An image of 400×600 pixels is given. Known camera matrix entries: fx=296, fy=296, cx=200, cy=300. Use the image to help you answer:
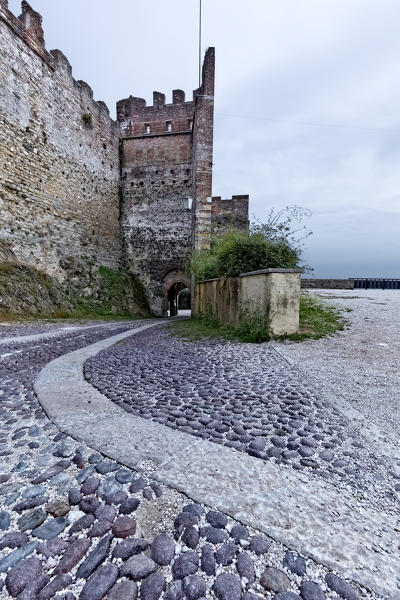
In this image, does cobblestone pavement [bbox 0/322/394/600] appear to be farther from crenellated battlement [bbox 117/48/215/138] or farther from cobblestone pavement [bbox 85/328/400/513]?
crenellated battlement [bbox 117/48/215/138]

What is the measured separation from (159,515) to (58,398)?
1557 millimetres

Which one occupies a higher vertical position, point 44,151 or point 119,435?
point 44,151

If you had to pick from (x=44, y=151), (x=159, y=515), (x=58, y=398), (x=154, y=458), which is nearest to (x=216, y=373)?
(x=58, y=398)

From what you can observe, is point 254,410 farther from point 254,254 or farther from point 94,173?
point 94,173

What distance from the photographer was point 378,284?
19016 mm

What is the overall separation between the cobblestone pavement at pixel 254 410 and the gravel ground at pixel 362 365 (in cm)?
22

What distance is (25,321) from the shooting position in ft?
26.2

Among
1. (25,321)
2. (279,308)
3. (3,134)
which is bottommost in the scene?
(25,321)

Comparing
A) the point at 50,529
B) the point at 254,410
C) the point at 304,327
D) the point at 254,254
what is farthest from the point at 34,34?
the point at 50,529

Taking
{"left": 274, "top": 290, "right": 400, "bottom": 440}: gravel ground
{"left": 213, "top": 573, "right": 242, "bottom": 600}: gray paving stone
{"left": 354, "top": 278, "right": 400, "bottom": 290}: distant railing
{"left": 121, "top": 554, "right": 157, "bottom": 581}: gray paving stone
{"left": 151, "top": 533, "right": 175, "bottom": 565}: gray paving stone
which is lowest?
{"left": 274, "top": 290, "right": 400, "bottom": 440}: gravel ground

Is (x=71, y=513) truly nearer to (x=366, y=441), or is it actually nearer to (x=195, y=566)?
(x=195, y=566)

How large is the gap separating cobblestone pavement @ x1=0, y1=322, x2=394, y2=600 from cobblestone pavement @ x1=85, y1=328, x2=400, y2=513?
23 centimetres

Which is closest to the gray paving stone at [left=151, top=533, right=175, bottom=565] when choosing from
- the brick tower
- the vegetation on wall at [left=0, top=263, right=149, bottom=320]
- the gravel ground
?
the gravel ground

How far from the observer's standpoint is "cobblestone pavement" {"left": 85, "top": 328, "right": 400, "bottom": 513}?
1418 millimetres
